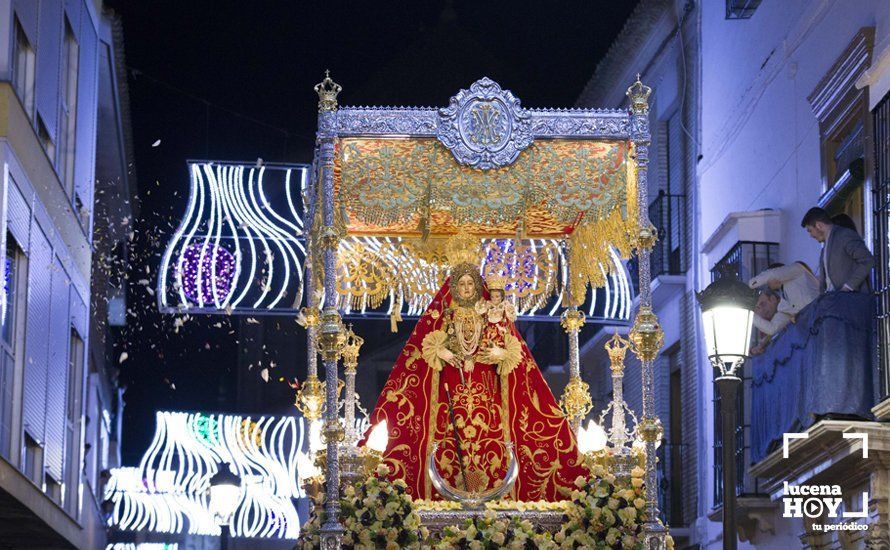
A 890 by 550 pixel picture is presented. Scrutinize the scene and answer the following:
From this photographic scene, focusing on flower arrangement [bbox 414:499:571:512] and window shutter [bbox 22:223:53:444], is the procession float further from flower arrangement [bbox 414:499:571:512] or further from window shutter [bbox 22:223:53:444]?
window shutter [bbox 22:223:53:444]

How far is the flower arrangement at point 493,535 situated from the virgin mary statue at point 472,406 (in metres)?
0.55

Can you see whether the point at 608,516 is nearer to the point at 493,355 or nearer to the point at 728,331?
the point at 493,355

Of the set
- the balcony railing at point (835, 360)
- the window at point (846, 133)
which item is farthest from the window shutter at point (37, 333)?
the window at point (846, 133)

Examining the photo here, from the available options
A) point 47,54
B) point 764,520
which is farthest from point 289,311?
point 764,520

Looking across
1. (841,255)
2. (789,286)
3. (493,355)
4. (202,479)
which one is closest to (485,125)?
(493,355)

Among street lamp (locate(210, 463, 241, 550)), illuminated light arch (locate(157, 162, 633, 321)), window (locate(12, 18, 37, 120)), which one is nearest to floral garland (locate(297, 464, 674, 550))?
illuminated light arch (locate(157, 162, 633, 321))

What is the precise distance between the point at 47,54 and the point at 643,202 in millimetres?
7345

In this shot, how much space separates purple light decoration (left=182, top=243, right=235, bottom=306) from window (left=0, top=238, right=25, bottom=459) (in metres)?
4.24

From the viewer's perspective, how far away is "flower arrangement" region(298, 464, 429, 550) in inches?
482

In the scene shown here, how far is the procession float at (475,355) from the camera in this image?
491 inches

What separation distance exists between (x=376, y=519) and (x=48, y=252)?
653 centimetres

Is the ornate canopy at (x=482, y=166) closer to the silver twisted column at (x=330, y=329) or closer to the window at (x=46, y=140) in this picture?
the silver twisted column at (x=330, y=329)

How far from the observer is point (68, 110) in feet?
65.8

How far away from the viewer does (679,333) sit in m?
22.1
